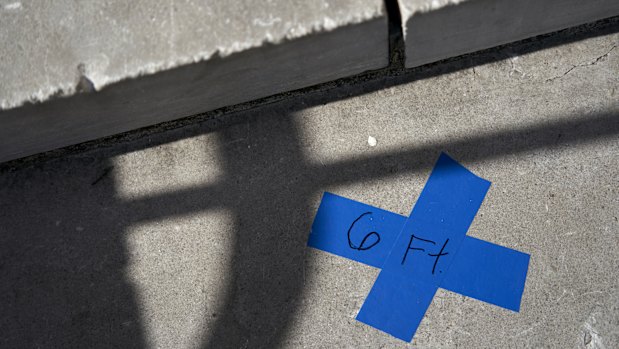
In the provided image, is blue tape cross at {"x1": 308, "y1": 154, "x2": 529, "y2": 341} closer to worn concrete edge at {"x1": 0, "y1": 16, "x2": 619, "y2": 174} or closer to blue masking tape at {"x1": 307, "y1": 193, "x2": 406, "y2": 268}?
blue masking tape at {"x1": 307, "y1": 193, "x2": 406, "y2": 268}

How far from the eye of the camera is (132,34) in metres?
1.88

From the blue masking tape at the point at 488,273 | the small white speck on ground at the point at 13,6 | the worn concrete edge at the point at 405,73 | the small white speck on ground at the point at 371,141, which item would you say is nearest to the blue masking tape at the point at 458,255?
the blue masking tape at the point at 488,273

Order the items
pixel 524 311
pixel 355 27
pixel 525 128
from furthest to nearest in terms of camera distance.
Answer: pixel 525 128 < pixel 524 311 < pixel 355 27

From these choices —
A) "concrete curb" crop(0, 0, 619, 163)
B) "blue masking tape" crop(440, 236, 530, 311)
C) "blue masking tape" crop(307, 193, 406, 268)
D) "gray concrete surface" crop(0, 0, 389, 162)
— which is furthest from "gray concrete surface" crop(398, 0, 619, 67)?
"blue masking tape" crop(440, 236, 530, 311)

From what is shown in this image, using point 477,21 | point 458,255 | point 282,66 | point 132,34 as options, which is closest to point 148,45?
point 132,34

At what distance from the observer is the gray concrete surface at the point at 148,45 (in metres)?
1.84

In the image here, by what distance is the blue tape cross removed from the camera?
81.0 inches

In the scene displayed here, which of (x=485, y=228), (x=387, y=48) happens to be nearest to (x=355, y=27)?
(x=387, y=48)

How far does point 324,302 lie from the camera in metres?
2.08

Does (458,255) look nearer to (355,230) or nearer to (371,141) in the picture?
(355,230)

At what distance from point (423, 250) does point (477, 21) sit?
795 mm

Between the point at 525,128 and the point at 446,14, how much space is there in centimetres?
56

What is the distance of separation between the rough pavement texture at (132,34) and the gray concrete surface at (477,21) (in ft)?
0.54

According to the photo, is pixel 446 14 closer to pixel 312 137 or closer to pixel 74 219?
pixel 312 137
